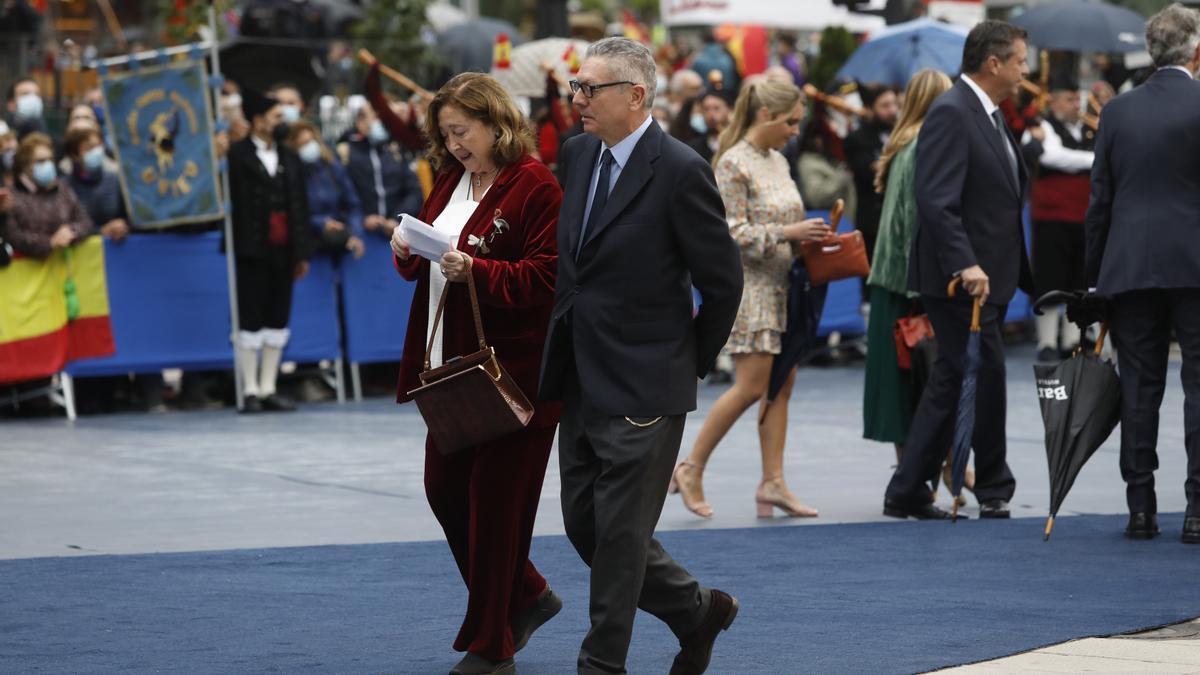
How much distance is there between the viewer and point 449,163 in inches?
267

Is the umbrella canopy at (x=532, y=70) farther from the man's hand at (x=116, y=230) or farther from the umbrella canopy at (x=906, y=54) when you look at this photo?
the man's hand at (x=116, y=230)

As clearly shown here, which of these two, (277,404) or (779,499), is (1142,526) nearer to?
(779,499)

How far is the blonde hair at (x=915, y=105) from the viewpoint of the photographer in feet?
33.3

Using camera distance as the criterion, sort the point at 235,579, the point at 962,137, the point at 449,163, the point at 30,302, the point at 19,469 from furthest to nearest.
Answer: the point at 30,302 < the point at 19,469 < the point at 962,137 < the point at 235,579 < the point at 449,163

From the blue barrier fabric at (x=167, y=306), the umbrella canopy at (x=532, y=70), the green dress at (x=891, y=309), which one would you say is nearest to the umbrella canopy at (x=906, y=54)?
the umbrella canopy at (x=532, y=70)

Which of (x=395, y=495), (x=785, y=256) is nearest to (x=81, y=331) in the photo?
(x=395, y=495)

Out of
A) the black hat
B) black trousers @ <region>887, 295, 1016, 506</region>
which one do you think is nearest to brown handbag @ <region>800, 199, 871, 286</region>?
black trousers @ <region>887, 295, 1016, 506</region>

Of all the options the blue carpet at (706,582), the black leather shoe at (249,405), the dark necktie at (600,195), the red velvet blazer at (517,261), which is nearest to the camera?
the dark necktie at (600,195)

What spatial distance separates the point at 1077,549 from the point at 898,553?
754mm

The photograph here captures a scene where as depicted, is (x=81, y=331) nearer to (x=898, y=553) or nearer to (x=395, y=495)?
(x=395, y=495)

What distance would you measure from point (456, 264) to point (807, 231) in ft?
12.0

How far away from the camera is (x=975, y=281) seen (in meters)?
9.18

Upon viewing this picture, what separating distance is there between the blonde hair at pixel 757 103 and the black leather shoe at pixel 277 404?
6034mm

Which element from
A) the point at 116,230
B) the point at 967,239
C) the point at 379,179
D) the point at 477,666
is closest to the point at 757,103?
the point at 967,239
